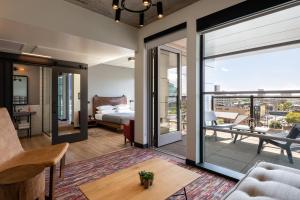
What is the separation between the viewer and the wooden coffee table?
149 centimetres

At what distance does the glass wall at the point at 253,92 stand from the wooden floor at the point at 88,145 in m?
2.25

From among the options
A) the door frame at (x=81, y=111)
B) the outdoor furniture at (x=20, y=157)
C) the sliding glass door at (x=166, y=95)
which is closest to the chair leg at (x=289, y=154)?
the sliding glass door at (x=166, y=95)

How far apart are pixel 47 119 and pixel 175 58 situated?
4.77m

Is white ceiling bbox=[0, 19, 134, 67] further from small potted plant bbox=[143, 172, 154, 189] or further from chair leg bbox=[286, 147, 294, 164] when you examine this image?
chair leg bbox=[286, 147, 294, 164]

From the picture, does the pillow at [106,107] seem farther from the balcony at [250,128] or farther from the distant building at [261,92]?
the distant building at [261,92]

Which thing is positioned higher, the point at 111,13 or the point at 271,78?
the point at 111,13

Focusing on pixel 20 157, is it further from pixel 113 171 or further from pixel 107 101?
pixel 107 101

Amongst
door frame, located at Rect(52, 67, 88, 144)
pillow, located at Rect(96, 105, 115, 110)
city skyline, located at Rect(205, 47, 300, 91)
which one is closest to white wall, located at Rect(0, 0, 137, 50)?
door frame, located at Rect(52, 67, 88, 144)

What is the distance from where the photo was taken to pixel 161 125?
14.0 feet

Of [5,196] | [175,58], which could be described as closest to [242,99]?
[175,58]

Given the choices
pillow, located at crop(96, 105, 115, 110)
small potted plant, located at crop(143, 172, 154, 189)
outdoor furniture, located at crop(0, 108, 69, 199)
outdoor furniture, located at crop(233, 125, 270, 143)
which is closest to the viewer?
outdoor furniture, located at crop(0, 108, 69, 199)

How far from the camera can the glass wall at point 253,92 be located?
7.41 ft

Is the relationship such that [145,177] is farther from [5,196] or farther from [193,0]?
[193,0]

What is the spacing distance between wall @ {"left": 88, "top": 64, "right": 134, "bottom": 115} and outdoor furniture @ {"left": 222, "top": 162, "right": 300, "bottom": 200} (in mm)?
6392
